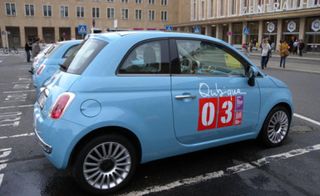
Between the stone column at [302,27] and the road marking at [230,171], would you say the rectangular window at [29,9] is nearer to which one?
the stone column at [302,27]

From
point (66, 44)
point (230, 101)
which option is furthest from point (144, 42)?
point (66, 44)

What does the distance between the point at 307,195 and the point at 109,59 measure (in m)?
2.71

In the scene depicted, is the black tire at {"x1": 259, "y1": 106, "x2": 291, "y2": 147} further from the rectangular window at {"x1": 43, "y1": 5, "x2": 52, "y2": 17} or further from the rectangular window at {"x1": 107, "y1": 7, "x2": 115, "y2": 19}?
the rectangular window at {"x1": 107, "y1": 7, "x2": 115, "y2": 19}

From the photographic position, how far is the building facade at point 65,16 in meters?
64.3

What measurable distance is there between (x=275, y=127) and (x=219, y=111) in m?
1.40

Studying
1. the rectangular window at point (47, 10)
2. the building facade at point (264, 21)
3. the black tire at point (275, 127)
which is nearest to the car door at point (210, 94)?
the black tire at point (275, 127)

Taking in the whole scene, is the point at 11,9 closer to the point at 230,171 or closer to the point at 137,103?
the point at 137,103

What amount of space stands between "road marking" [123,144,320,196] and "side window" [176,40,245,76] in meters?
1.29

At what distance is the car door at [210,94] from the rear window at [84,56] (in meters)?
0.91

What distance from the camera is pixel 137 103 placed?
3404 mm

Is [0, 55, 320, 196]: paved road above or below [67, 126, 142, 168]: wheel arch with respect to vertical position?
below

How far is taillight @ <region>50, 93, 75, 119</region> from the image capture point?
10.4 ft

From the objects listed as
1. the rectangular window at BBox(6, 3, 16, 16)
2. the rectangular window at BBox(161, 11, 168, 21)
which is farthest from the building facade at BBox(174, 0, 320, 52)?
the rectangular window at BBox(6, 3, 16, 16)

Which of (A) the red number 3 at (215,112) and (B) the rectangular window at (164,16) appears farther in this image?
(B) the rectangular window at (164,16)
